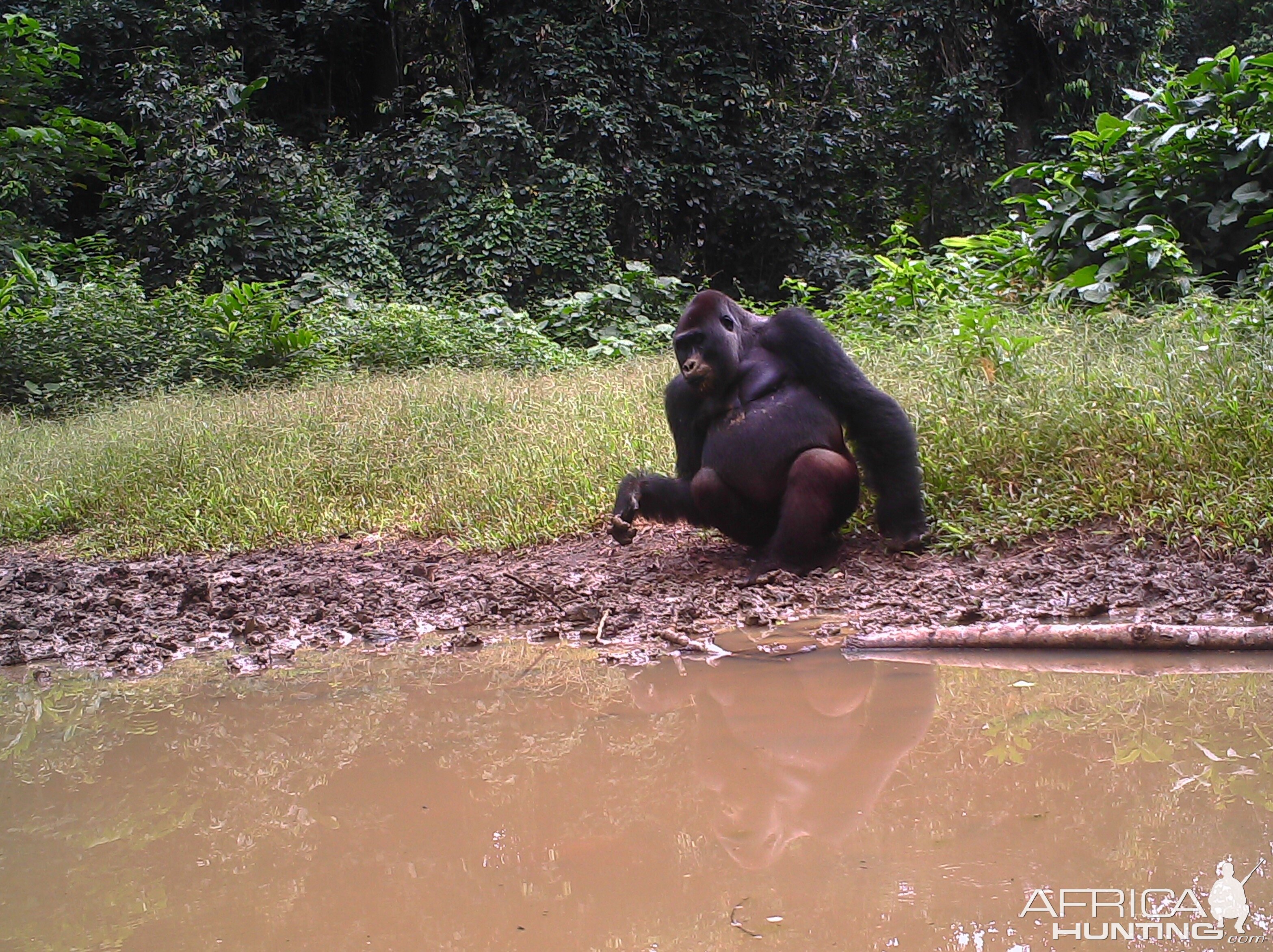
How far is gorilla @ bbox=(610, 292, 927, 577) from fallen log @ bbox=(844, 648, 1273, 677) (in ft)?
3.82

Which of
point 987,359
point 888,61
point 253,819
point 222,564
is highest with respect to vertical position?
point 888,61

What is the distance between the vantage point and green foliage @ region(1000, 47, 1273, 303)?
23.0 ft

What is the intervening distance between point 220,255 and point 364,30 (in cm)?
577

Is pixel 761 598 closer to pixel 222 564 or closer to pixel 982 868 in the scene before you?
pixel 982 868

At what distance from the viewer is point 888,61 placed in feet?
56.6

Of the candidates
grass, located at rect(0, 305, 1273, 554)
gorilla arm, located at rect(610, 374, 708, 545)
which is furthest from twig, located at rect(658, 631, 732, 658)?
grass, located at rect(0, 305, 1273, 554)

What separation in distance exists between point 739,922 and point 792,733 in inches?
35.9

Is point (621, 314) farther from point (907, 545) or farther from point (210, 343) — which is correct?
point (907, 545)

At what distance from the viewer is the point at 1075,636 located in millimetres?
3082

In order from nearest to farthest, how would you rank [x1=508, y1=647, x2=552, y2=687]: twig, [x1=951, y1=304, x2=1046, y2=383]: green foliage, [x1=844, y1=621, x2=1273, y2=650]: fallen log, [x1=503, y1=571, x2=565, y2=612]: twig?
[x1=844, y1=621, x2=1273, y2=650]: fallen log, [x1=508, y1=647, x2=552, y2=687]: twig, [x1=503, y1=571, x2=565, y2=612]: twig, [x1=951, y1=304, x2=1046, y2=383]: green foliage

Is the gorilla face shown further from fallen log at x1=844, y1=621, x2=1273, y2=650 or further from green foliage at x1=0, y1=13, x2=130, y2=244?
green foliage at x1=0, y1=13, x2=130, y2=244

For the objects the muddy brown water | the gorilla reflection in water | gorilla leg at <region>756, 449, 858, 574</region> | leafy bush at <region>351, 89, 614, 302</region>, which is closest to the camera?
the muddy brown water

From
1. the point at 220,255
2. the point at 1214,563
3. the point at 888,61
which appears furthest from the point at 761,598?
the point at 888,61

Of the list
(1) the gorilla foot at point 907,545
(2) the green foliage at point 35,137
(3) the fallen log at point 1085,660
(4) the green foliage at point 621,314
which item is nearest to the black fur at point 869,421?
(1) the gorilla foot at point 907,545
